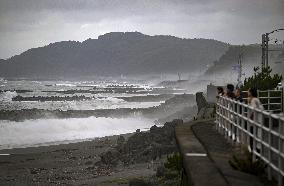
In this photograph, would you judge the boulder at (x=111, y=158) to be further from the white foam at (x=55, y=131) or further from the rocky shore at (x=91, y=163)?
the white foam at (x=55, y=131)

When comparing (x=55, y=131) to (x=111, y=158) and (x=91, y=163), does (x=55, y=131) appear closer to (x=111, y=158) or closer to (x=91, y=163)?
(x=91, y=163)

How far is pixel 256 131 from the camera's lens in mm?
7879

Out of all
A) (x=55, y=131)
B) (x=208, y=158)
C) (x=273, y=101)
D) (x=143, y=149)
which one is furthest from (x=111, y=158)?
(x=55, y=131)

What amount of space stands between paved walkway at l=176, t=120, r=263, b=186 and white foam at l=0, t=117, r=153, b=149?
2032 cm

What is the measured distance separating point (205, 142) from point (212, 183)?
11.0ft

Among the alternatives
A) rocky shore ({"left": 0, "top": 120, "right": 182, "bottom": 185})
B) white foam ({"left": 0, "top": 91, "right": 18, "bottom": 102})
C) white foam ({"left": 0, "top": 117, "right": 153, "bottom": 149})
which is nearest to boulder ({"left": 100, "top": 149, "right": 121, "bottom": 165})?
rocky shore ({"left": 0, "top": 120, "right": 182, "bottom": 185})

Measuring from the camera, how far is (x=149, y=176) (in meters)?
15.1

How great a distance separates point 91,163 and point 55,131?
16.7m

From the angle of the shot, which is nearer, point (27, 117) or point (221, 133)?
point (221, 133)

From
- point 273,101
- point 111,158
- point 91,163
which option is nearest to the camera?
point 273,101

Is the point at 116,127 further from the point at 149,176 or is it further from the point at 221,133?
the point at 221,133

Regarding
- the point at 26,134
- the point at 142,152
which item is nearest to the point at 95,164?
the point at 142,152

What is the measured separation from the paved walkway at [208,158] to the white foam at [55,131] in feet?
66.7

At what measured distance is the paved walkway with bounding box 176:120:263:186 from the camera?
6.43 meters
